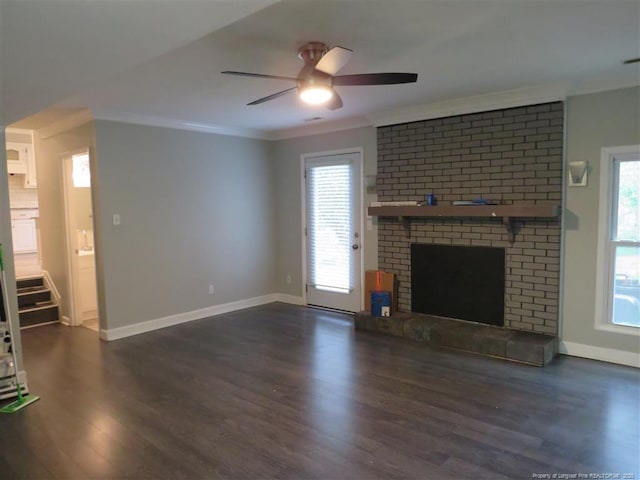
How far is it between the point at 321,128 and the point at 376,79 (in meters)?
3.10

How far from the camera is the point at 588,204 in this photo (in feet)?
12.9

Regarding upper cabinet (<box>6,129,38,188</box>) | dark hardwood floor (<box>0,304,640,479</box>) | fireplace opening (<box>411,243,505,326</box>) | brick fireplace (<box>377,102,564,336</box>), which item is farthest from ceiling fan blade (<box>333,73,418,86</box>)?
upper cabinet (<box>6,129,38,188</box>)

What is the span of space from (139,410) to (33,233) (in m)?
6.98

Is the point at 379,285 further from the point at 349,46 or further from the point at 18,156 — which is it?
the point at 18,156

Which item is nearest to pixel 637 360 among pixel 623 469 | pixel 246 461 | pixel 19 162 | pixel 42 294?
pixel 623 469

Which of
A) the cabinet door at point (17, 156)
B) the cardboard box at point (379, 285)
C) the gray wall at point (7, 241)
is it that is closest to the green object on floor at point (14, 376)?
the gray wall at point (7, 241)

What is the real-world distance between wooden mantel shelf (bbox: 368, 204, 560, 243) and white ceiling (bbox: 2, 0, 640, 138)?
3.62 ft

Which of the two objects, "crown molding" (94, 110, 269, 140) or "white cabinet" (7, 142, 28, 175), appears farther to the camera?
"white cabinet" (7, 142, 28, 175)

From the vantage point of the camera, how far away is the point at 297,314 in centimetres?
578

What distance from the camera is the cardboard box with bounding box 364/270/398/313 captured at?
16.9 feet

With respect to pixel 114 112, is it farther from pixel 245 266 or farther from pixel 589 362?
pixel 589 362

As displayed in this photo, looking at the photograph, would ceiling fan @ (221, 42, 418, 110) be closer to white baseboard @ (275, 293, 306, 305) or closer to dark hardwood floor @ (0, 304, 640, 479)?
dark hardwood floor @ (0, 304, 640, 479)

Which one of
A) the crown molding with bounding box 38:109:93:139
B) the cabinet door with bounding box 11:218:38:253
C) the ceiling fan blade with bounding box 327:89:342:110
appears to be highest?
the crown molding with bounding box 38:109:93:139

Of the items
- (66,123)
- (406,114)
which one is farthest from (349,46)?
(66,123)
